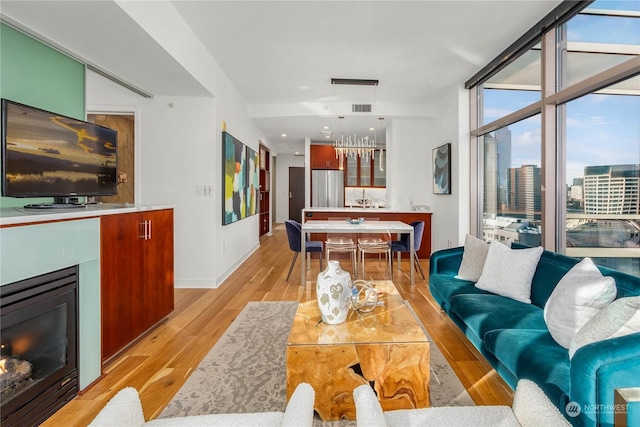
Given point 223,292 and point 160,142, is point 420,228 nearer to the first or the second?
point 223,292

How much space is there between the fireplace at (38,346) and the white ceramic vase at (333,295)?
1522mm

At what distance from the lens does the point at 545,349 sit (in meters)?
1.59

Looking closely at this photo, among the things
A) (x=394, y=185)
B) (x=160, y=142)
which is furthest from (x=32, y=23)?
(x=394, y=185)

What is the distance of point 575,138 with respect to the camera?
9.51 ft

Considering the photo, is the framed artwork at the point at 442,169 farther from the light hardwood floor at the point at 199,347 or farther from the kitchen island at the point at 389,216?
the light hardwood floor at the point at 199,347

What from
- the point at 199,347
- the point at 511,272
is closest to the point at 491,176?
the point at 511,272

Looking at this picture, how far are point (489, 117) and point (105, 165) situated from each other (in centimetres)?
460

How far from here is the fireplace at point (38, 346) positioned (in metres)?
1.55

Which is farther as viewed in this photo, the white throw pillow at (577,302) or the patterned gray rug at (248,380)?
the patterned gray rug at (248,380)

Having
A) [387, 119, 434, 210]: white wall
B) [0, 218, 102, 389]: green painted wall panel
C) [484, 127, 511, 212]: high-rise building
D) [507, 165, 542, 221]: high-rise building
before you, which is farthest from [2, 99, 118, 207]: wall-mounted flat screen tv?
[387, 119, 434, 210]: white wall

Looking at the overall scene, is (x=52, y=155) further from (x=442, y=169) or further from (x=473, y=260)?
(x=442, y=169)

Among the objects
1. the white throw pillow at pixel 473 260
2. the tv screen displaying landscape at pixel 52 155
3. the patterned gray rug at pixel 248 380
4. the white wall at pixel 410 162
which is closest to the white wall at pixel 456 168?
the white wall at pixel 410 162

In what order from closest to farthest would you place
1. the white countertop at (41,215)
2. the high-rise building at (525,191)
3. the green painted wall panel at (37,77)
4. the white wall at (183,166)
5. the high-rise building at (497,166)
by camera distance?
the white countertop at (41,215) → the green painted wall panel at (37,77) → the high-rise building at (525,191) → the high-rise building at (497,166) → the white wall at (183,166)

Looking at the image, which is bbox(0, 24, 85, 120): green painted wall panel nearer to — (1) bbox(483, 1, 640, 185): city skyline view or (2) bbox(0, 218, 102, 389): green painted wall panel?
(2) bbox(0, 218, 102, 389): green painted wall panel
